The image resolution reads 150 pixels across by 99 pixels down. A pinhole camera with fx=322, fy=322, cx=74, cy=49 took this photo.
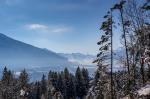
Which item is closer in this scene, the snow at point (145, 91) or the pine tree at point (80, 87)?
the snow at point (145, 91)

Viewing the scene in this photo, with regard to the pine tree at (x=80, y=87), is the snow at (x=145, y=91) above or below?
above

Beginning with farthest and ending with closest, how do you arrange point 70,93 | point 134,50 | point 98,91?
point 70,93, point 98,91, point 134,50

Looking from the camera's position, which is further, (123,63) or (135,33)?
(123,63)

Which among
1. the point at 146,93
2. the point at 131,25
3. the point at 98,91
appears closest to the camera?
the point at 146,93

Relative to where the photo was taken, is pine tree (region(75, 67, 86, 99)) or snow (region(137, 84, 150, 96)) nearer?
snow (region(137, 84, 150, 96))

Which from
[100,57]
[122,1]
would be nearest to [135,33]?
[122,1]

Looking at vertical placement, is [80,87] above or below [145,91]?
below

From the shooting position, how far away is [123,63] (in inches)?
1705

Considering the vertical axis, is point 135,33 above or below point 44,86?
above

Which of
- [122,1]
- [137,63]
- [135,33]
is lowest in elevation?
[137,63]

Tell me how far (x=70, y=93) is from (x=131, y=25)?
10300 cm

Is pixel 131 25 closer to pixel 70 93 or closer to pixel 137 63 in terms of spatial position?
pixel 137 63

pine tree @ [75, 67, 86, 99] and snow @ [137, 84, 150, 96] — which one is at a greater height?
snow @ [137, 84, 150, 96]

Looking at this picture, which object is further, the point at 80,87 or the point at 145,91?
the point at 80,87
